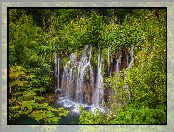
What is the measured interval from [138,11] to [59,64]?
90 centimetres

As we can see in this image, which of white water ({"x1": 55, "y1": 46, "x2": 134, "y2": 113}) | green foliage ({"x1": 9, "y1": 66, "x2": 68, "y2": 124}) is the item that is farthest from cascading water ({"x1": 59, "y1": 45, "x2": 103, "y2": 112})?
green foliage ({"x1": 9, "y1": 66, "x2": 68, "y2": 124})

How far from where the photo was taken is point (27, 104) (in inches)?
92.4

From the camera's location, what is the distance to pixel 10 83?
2322mm

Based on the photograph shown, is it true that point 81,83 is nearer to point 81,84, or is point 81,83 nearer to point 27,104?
point 81,84

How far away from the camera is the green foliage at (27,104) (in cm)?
233

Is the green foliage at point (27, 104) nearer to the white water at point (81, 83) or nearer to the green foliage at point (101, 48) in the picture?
the green foliage at point (101, 48)

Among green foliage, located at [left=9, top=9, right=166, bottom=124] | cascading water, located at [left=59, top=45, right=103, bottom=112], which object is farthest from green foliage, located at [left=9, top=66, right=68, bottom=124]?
cascading water, located at [left=59, top=45, right=103, bottom=112]

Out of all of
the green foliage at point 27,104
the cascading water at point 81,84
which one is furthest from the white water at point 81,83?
the green foliage at point 27,104

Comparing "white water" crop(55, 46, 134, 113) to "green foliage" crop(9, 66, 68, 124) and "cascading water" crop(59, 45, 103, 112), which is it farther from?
"green foliage" crop(9, 66, 68, 124)

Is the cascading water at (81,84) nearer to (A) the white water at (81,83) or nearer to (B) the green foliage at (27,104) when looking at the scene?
(A) the white water at (81,83)

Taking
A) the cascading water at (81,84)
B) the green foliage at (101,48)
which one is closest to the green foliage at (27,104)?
the green foliage at (101,48)

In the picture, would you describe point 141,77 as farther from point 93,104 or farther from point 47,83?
point 47,83

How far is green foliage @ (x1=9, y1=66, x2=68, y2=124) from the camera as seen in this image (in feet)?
7.63

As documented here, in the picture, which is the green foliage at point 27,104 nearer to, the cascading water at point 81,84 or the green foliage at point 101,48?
the green foliage at point 101,48
